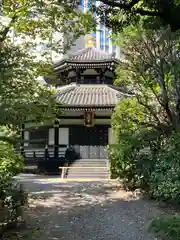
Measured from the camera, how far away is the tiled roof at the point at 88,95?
19656 millimetres

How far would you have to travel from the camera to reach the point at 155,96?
11922 millimetres

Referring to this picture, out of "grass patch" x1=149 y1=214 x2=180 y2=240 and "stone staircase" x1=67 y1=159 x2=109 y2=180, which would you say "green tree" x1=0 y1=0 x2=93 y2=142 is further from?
"stone staircase" x1=67 y1=159 x2=109 y2=180

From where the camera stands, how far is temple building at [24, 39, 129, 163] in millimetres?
20031

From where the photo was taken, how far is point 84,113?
66.1ft

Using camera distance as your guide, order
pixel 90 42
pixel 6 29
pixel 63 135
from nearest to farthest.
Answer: pixel 6 29, pixel 63 135, pixel 90 42

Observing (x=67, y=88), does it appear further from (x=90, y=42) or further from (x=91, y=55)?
(x=90, y=42)

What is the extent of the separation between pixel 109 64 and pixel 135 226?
1479cm

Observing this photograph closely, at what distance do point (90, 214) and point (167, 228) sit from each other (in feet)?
9.82

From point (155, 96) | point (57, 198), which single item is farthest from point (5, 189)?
point (155, 96)

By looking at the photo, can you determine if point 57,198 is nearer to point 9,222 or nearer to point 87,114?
point 9,222

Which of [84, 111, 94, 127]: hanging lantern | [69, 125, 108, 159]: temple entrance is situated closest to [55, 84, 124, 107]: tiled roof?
[84, 111, 94, 127]: hanging lantern

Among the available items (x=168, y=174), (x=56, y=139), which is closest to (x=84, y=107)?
(x=56, y=139)

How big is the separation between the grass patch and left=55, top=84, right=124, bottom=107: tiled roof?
1343cm

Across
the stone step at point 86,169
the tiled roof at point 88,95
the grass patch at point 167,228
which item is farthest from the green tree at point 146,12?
the tiled roof at point 88,95
